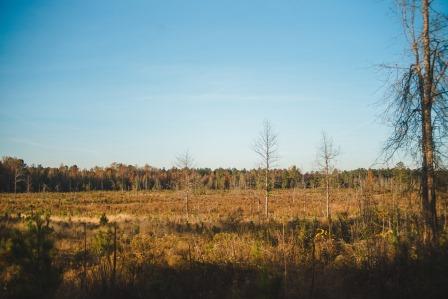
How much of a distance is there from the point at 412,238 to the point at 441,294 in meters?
2.07

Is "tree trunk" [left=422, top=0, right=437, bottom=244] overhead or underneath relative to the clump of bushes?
overhead

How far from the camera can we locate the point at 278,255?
790 cm

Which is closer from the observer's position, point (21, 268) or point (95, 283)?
point (21, 268)

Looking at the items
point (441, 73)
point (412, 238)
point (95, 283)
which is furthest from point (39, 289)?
point (441, 73)

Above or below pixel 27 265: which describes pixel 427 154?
above

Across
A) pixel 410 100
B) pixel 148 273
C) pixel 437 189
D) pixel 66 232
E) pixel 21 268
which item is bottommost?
pixel 66 232

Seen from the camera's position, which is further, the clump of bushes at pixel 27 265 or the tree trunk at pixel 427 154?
the tree trunk at pixel 427 154

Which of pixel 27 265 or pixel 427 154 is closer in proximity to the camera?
pixel 27 265

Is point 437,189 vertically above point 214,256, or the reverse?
point 437,189

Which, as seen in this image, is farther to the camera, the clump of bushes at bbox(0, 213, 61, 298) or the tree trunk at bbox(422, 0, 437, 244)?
the tree trunk at bbox(422, 0, 437, 244)

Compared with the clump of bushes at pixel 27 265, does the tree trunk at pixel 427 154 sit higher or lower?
higher

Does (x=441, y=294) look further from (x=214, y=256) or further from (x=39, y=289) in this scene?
(x=39, y=289)

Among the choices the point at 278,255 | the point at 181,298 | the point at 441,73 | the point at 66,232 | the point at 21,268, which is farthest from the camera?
the point at 66,232

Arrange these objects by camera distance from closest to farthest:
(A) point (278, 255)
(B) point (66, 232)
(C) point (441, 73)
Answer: (C) point (441, 73) < (A) point (278, 255) < (B) point (66, 232)
